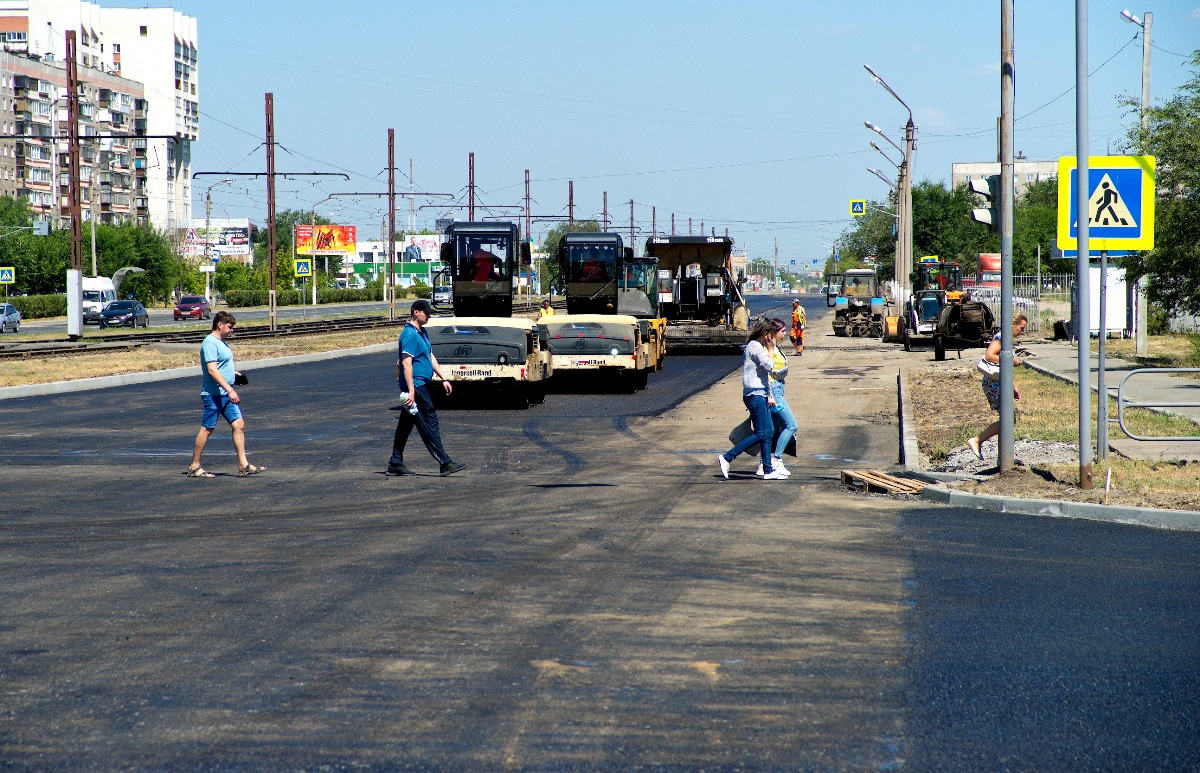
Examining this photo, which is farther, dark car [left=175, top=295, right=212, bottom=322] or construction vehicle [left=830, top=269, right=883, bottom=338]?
dark car [left=175, top=295, right=212, bottom=322]

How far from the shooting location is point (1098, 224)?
42.3 ft

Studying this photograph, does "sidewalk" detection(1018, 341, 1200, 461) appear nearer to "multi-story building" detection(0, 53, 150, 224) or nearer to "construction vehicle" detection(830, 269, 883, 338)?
"construction vehicle" detection(830, 269, 883, 338)

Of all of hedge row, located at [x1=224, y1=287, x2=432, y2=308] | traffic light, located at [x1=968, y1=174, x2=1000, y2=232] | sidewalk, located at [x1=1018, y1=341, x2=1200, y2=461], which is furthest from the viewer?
hedge row, located at [x1=224, y1=287, x2=432, y2=308]

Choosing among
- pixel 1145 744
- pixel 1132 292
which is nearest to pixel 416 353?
pixel 1145 744

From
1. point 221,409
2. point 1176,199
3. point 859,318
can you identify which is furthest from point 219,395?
point 859,318

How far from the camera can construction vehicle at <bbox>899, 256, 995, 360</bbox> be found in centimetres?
3856

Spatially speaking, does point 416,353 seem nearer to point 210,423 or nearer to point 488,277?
point 210,423

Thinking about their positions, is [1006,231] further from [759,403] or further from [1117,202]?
[759,403]

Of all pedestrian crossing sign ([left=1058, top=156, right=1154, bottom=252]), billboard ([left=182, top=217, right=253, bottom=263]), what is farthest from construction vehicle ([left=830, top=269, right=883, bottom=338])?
billboard ([left=182, top=217, right=253, bottom=263])

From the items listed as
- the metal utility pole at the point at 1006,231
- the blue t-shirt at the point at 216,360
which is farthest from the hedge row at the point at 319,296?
the metal utility pole at the point at 1006,231

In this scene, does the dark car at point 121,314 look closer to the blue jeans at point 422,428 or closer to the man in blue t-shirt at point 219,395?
the man in blue t-shirt at point 219,395

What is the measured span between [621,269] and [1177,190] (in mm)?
17925

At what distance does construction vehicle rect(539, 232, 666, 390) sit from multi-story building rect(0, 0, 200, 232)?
113329 mm

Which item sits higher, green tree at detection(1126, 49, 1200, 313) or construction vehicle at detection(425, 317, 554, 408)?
green tree at detection(1126, 49, 1200, 313)
